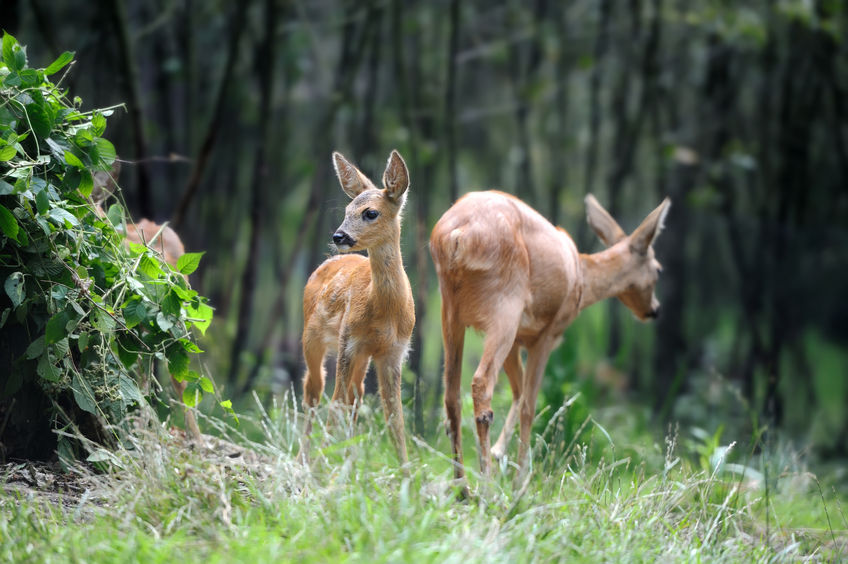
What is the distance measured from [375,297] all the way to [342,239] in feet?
1.42

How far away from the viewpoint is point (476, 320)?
5316 mm

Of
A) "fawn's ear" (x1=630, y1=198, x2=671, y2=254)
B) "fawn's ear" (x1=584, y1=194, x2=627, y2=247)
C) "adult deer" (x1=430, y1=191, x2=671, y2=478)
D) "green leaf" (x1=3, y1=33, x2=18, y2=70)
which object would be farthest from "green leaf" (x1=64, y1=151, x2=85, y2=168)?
"fawn's ear" (x1=584, y1=194, x2=627, y2=247)

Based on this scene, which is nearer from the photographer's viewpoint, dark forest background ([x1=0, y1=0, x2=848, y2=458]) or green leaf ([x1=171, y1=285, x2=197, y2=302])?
green leaf ([x1=171, y1=285, x2=197, y2=302])

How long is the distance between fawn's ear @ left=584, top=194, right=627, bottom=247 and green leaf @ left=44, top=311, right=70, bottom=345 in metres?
4.06

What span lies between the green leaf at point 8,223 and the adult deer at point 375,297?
1.51m

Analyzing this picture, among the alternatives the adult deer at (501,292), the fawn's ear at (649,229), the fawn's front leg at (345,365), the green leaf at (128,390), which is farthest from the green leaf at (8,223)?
the fawn's ear at (649,229)

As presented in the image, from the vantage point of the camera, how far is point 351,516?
4047mm

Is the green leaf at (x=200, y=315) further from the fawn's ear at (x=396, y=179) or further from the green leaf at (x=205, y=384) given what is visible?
the fawn's ear at (x=396, y=179)

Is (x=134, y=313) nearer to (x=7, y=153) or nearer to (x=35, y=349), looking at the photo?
(x=35, y=349)

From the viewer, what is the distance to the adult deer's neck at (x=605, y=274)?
6801mm

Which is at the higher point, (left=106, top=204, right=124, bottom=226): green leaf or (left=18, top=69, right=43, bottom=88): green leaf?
(left=18, top=69, right=43, bottom=88): green leaf

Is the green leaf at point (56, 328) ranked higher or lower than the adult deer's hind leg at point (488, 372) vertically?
higher

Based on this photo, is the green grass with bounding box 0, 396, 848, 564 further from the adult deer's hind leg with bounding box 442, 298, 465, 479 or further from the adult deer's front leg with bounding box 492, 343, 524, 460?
the adult deer's front leg with bounding box 492, 343, 524, 460

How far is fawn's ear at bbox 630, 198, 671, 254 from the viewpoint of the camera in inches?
259
